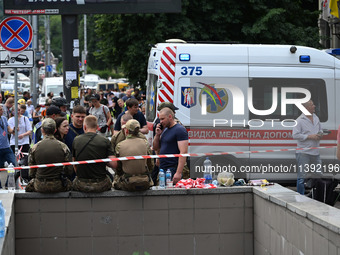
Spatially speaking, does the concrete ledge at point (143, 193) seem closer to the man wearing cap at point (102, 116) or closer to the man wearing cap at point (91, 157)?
the man wearing cap at point (91, 157)

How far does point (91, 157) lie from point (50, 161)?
19.1 inches

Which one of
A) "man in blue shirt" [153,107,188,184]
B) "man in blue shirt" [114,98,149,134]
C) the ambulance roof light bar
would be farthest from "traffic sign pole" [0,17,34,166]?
"man in blue shirt" [153,107,188,184]

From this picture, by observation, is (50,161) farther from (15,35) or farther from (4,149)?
(4,149)

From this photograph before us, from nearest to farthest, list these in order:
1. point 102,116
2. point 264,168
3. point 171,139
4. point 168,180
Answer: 1. point 168,180
2. point 171,139
3. point 264,168
4. point 102,116

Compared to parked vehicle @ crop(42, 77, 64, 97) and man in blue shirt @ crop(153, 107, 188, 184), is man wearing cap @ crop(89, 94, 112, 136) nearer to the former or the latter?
man in blue shirt @ crop(153, 107, 188, 184)

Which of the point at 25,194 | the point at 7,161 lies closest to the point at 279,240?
the point at 25,194

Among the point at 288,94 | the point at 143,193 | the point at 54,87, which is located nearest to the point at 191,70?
the point at 288,94

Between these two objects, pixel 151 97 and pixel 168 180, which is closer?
pixel 168 180

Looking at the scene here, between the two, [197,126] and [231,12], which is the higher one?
[231,12]

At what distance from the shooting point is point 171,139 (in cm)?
1099

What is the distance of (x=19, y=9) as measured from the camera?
1847 centimetres

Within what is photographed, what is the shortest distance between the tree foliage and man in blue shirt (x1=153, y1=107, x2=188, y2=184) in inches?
559

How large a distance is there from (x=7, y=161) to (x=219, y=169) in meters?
3.87

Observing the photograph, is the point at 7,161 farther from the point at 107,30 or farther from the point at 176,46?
the point at 107,30
